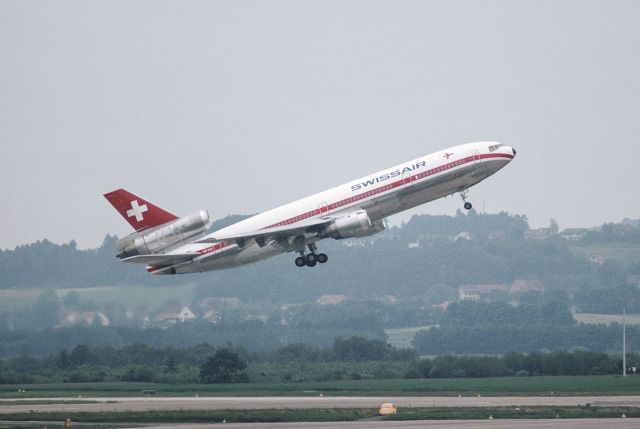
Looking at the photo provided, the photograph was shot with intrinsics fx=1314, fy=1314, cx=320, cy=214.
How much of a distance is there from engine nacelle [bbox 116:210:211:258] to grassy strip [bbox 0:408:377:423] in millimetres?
16132

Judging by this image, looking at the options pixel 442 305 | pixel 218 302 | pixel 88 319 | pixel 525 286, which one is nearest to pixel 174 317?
pixel 88 319

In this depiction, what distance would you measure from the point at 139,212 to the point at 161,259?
3352 mm

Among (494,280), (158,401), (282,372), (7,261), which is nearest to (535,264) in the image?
(494,280)

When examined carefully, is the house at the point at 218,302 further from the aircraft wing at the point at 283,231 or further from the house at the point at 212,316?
the aircraft wing at the point at 283,231

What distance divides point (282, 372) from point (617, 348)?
36.8m

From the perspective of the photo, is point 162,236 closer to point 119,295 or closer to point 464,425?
point 464,425

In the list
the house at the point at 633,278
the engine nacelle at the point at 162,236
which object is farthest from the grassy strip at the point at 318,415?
the house at the point at 633,278

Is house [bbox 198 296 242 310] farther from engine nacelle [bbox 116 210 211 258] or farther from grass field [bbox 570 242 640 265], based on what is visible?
grass field [bbox 570 242 640 265]

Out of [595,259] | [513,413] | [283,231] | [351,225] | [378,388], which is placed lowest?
[513,413]

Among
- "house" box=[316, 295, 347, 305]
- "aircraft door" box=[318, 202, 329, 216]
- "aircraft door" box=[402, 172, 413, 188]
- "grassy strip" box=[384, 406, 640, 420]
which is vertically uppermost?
"aircraft door" box=[402, 172, 413, 188]

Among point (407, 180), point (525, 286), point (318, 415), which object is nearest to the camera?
point (318, 415)

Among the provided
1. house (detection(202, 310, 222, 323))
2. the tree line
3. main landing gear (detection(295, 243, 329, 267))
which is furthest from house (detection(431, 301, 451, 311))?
main landing gear (detection(295, 243, 329, 267))

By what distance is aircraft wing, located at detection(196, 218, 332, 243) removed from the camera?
78.9 m

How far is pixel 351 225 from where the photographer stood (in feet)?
256
